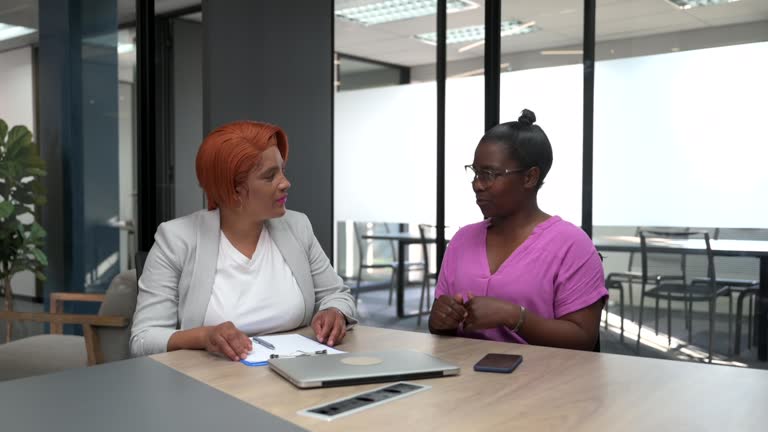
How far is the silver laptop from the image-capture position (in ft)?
4.36

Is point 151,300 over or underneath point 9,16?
underneath

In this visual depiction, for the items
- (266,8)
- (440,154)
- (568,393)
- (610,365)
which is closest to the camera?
(568,393)

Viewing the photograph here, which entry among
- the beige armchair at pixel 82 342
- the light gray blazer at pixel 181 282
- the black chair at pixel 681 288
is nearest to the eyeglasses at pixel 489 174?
the light gray blazer at pixel 181 282

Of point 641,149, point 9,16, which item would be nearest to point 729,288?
point 641,149

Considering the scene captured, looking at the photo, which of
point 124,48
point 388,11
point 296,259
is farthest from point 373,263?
point 296,259

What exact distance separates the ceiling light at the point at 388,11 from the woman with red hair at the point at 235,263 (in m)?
3.19

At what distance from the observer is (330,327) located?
178 cm

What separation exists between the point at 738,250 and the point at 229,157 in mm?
2572

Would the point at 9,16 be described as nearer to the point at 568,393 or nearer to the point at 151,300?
the point at 151,300

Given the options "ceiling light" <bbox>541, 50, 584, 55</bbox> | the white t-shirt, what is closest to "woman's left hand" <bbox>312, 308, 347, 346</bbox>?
the white t-shirt

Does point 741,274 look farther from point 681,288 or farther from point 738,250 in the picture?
point 681,288

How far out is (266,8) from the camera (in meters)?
3.72

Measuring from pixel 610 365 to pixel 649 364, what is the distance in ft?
0.29

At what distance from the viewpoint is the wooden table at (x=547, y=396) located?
1108 millimetres
